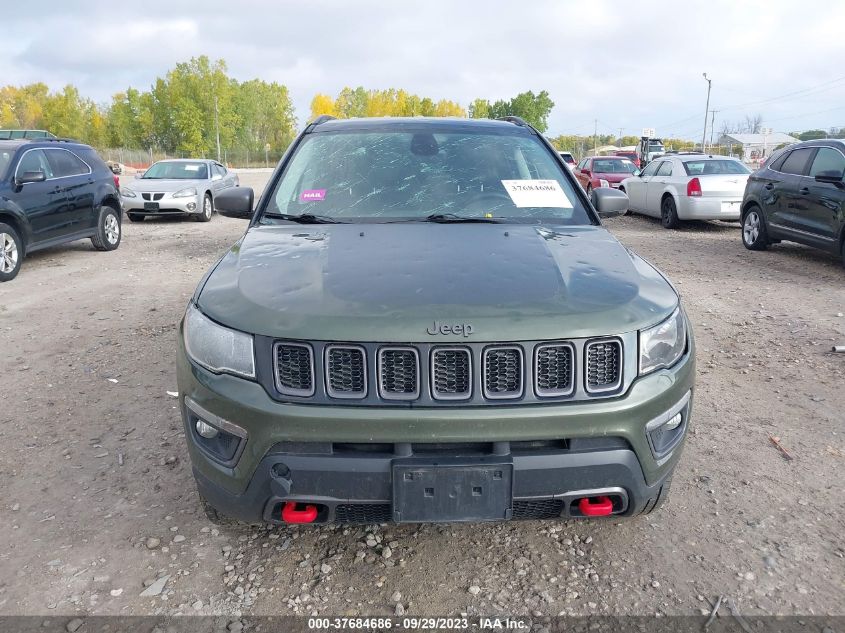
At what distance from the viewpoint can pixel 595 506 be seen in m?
2.28

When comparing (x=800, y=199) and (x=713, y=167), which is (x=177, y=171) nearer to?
(x=713, y=167)

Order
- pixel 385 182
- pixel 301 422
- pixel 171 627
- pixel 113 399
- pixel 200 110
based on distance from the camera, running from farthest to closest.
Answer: pixel 200 110
pixel 113 399
pixel 385 182
pixel 171 627
pixel 301 422

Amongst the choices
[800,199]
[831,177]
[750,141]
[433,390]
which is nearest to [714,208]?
[800,199]

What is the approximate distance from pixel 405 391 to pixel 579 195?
72.9 inches

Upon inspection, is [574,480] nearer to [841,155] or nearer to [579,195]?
[579,195]

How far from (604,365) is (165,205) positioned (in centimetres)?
1409

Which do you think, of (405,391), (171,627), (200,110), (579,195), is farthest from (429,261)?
(200,110)

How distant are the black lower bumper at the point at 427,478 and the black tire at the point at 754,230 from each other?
30.2 feet

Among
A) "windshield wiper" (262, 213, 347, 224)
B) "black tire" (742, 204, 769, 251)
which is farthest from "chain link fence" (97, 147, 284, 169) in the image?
"windshield wiper" (262, 213, 347, 224)

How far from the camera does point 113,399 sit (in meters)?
4.36

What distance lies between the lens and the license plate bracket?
2102 mm

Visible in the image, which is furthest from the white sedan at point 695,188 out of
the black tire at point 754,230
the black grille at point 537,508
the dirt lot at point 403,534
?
the black grille at point 537,508

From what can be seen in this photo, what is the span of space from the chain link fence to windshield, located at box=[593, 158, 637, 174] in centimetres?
5744

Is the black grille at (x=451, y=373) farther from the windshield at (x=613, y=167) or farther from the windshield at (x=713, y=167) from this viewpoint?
the windshield at (x=613, y=167)
